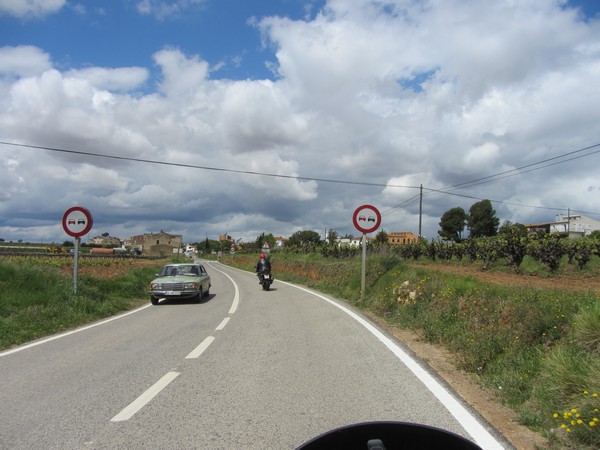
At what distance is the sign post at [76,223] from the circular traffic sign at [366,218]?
8357 mm

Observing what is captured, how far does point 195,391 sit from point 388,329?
5664 mm

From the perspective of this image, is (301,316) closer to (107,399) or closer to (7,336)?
(7,336)

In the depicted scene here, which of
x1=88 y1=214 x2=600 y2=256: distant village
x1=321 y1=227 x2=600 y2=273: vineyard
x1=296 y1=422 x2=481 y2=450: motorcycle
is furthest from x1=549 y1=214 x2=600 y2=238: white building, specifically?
x1=296 y1=422 x2=481 y2=450: motorcycle

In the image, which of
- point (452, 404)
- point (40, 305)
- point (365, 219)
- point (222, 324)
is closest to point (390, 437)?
point (452, 404)

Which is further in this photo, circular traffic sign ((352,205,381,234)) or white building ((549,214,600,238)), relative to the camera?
white building ((549,214,600,238))

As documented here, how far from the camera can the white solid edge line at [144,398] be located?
14.9ft

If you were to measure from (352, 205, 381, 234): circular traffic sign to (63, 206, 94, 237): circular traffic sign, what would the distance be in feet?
27.4

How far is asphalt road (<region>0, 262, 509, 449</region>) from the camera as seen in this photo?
13.4ft

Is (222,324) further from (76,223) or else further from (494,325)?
(76,223)

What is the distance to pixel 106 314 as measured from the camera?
13.4 meters

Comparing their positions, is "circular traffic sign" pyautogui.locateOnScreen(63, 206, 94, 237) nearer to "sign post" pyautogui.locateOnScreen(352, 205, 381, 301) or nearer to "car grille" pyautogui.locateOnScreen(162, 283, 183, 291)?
"car grille" pyautogui.locateOnScreen(162, 283, 183, 291)

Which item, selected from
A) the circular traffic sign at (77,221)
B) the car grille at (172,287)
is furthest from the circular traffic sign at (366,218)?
the circular traffic sign at (77,221)

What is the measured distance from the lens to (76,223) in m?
14.2

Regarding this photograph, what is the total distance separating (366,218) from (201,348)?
28.7ft
